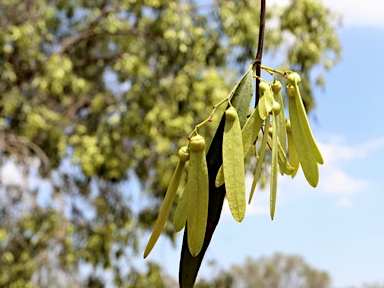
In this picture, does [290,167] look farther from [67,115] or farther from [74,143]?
[67,115]

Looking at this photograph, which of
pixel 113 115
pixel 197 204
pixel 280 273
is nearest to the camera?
pixel 197 204

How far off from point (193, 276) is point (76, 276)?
3.10m

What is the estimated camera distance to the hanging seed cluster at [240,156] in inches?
17.5

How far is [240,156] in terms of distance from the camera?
0.45 metres

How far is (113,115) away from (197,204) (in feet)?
10.3

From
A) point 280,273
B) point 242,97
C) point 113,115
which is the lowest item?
point 242,97

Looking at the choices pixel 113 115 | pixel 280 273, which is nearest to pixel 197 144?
pixel 113 115

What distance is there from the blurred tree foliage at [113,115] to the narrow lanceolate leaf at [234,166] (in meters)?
2.67

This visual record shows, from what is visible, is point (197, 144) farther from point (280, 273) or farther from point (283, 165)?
point (280, 273)

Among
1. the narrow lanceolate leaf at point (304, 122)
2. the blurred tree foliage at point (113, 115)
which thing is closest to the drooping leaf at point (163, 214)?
the narrow lanceolate leaf at point (304, 122)

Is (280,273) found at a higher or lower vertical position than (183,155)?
higher

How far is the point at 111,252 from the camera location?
364 cm

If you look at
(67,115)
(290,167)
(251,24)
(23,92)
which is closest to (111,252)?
(67,115)

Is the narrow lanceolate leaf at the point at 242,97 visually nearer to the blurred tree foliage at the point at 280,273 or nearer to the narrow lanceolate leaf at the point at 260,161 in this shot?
the narrow lanceolate leaf at the point at 260,161
